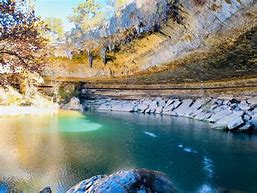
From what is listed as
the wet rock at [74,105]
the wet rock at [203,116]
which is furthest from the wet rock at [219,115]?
the wet rock at [74,105]

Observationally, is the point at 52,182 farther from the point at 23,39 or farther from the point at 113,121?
the point at 113,121

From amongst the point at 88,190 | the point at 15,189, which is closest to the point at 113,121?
the point at 15,189

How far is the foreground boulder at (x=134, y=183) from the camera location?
14.4 feet

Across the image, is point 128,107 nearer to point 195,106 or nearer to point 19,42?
point 195,106

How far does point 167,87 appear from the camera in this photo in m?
23.1

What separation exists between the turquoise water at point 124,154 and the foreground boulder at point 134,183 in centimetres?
217

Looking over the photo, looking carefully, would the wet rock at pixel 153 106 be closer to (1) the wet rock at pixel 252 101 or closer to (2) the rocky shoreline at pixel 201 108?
(2) the rocky shoreline at pixel 201 108

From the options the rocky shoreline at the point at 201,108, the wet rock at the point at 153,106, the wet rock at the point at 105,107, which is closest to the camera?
the rocky shoreline at the point at 201,108

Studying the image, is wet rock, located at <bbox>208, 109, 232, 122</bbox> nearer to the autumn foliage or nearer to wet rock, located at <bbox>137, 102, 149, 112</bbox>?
wet rock, located at <bbox>137, 102, 149, 112</bbox>

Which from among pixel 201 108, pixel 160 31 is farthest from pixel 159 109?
pixel 160 31

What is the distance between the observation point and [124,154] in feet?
31.5

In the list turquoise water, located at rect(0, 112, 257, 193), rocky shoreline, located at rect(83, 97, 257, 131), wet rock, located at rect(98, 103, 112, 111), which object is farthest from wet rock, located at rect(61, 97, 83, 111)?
turquoise water, located at rect(0, 112, 257, 193)

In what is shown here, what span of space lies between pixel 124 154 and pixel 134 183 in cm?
519

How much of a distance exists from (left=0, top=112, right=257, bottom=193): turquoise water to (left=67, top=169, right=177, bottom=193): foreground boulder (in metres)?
2.17
